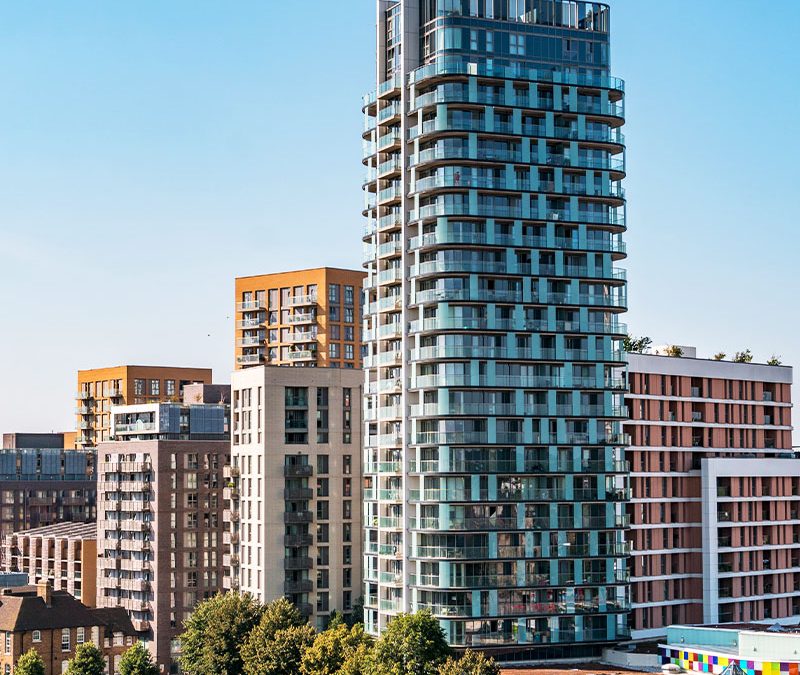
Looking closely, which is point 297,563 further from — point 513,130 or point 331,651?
point 513,130

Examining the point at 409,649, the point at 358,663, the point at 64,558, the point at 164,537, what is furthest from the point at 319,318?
the point at 409,649

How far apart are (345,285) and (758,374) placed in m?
71.3

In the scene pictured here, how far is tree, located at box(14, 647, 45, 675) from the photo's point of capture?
13838cm

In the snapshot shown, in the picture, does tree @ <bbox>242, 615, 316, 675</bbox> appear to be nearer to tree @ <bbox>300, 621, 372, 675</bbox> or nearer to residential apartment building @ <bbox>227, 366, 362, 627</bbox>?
tree @ <bbox>300, 621, 372, 675</bbox>

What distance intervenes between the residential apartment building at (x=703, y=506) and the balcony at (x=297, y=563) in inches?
1440

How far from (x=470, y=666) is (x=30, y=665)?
59.7 m

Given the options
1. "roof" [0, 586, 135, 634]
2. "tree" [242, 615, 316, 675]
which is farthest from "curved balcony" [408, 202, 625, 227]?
"roof" [0, 586, 135, 634]

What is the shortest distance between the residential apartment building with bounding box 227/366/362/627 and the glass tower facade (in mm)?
22922

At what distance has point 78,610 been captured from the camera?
512 feet

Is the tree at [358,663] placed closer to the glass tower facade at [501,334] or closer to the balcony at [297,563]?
the glass tower facade at [501,334]

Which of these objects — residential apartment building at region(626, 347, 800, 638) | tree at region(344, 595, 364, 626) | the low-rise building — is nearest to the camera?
the low-rise building

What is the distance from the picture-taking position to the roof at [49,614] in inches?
5896

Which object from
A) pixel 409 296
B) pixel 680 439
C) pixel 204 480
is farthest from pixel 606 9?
pixel 204 480

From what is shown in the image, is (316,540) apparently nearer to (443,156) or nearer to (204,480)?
(204,480)
